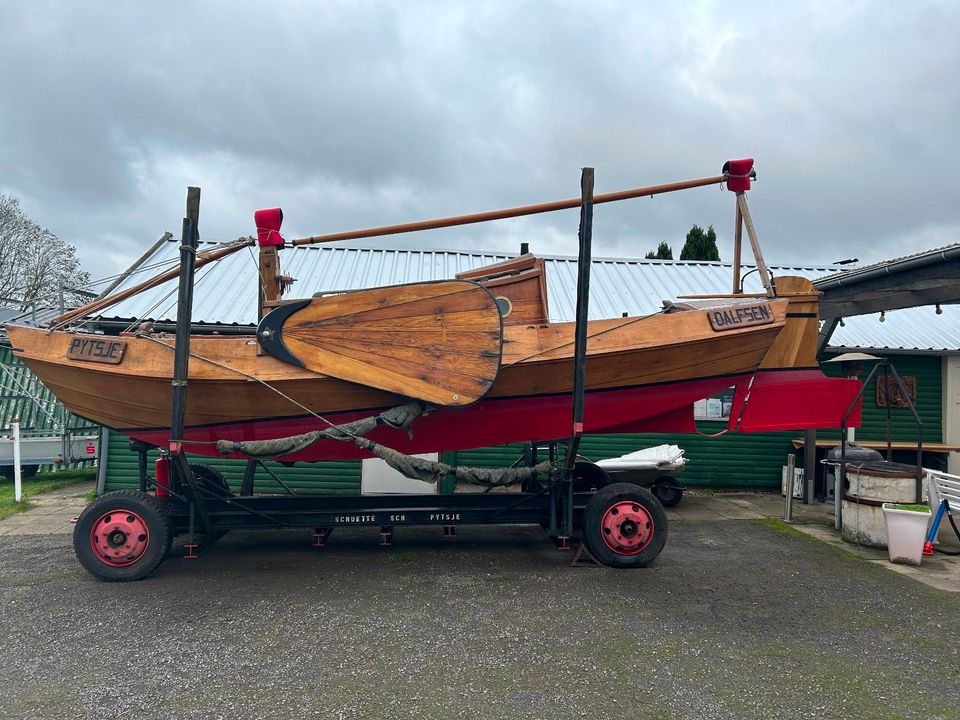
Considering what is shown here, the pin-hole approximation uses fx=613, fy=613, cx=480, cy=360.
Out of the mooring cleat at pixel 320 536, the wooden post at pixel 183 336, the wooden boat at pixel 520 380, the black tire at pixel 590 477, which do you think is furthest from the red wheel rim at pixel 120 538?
the black tire at pixel 590 477

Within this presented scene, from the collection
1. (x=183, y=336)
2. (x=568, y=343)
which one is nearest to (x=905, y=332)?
(x=568, y=343)

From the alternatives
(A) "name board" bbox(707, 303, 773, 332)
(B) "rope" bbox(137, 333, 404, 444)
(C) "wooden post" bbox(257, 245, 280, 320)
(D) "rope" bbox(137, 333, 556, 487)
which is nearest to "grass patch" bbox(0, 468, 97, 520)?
(B) "rope" bbox(137, 333, 404, 444)

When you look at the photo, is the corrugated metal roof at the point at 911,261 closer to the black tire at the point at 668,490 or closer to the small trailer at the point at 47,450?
the black tire at the point at 668,490

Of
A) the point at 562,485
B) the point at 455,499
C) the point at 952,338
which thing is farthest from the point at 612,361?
the point at 952,338

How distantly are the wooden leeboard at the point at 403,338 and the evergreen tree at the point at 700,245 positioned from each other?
74.6 ft

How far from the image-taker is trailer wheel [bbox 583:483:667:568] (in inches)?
212

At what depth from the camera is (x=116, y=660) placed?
12.1 feet

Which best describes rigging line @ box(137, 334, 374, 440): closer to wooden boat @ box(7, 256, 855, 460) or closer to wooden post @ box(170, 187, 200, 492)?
wooden boat @ box(7, 256, 855, 460)

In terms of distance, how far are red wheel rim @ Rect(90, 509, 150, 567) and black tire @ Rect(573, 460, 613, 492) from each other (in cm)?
420

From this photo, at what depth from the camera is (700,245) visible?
2603 cm

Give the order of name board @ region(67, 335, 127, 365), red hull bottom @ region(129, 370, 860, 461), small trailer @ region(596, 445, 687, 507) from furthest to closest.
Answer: small trailer @ region(596, 445, 687, 507) → red hull bottom @ region(129, 370, 860, 461) → name board @ region(67, 335, 127, 365)

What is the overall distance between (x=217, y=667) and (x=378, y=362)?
2.43m

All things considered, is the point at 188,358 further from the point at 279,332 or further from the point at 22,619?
the point at 22,619

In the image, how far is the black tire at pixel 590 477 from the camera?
6.76 metres
